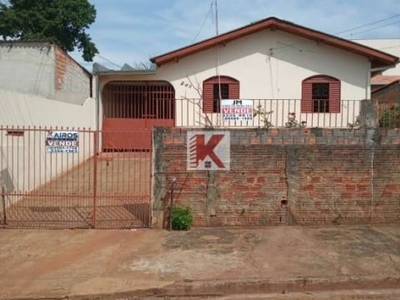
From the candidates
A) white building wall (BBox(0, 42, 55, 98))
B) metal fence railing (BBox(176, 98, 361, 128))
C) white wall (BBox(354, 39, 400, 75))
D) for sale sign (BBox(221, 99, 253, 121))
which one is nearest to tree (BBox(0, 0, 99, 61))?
white building wall (BBox(0, 42, 55, 98))

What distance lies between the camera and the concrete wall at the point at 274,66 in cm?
1661

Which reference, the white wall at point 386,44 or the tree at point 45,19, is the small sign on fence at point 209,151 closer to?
the tree at point 45,19

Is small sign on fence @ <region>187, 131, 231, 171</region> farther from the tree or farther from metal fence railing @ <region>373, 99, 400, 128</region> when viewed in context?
the tree

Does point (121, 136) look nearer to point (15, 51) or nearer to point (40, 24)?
point (15, 51)

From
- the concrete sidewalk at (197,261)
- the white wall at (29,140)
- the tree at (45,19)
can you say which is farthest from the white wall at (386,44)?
the concrete sidewalk at (197,261)

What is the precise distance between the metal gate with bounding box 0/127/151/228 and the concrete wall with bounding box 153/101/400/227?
847mm

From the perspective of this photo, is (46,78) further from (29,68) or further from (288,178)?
(288,178)

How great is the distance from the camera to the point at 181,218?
847 centimetres

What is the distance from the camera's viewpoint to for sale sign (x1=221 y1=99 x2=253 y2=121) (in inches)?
435

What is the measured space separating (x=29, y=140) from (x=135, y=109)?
7852 millimetres

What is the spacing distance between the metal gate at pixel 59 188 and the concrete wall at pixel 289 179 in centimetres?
85

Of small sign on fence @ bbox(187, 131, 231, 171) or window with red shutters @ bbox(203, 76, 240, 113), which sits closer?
small sign on fence @ bbox(187, 131, 231, 171)

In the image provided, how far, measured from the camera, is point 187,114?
1650cm

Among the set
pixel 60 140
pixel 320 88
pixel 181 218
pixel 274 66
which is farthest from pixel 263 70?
pixel 60 140
